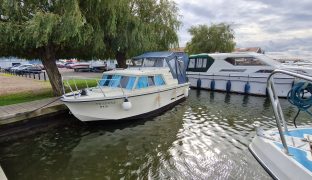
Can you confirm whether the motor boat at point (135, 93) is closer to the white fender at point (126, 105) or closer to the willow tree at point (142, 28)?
the white fender at point (126, 105)

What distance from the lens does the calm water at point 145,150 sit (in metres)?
6.31

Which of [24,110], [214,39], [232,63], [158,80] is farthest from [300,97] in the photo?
[214,39]

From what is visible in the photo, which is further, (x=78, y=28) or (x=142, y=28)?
(x=142, y=28)

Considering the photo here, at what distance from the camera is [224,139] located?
8633mm

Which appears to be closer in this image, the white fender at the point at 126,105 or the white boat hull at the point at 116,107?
the white boat hull at the point at 116,107

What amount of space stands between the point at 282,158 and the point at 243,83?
1529 cm

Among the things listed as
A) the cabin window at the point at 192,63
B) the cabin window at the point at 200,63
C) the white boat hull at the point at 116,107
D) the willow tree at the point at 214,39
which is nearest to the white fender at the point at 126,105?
the white boat hull at the point at 116,107

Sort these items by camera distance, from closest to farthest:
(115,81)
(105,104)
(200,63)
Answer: (105,104) < (115,81) < (200,63)

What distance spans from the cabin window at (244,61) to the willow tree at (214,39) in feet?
54.3

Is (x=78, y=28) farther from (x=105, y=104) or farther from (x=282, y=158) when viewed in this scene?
(x=282, y=158)

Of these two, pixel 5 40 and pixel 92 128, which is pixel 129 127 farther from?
pixel 5 40

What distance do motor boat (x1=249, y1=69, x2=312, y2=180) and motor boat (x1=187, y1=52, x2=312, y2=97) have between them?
500 inches

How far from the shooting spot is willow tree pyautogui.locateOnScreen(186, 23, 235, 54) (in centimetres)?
3550

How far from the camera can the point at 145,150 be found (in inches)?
305
